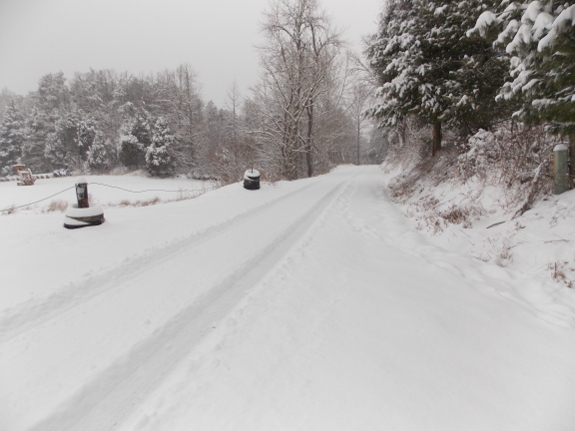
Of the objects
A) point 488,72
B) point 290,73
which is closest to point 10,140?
point 290,73

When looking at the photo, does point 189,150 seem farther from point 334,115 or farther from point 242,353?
point 242,353

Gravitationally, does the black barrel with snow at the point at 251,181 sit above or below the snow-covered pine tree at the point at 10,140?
below

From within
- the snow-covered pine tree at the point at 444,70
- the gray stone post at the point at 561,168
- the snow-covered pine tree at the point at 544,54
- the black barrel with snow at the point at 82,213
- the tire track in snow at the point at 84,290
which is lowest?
the tire track in snow at the point at 84,290

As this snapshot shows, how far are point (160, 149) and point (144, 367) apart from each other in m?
29.7

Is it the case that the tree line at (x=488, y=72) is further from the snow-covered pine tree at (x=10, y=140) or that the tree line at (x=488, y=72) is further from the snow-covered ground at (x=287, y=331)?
the snow-covered pine tree at (x=10, y=140)

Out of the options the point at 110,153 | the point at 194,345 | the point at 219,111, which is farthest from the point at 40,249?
the point at 219,111

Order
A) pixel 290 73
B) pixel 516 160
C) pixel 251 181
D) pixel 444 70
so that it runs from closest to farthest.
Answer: pixel 516 160
pixel 444 70
pixel 251 181
pixel 290 73

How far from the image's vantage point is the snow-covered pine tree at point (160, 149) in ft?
91.6

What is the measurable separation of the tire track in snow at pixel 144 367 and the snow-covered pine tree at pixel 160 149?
2859cm

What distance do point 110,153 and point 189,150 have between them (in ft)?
38.1

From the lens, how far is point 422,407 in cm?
164

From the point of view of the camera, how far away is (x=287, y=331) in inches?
95.0

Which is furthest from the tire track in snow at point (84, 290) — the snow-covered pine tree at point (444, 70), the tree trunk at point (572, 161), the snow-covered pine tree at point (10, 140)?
the snow-covered pine tree at point (10, 140)

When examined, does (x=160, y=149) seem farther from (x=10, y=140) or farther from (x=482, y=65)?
(x=482, y=65)
